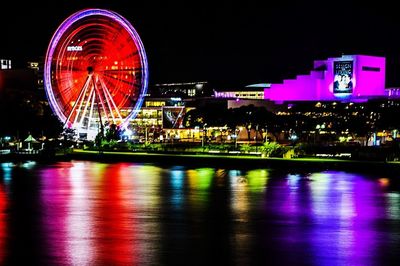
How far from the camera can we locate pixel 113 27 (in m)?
41.6

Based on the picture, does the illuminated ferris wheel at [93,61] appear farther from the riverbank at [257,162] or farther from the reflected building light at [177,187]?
the reflected building light at [177,187]

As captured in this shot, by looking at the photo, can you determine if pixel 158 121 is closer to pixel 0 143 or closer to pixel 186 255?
pixel 0 143

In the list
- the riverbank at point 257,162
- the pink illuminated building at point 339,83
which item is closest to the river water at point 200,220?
the riverbank at point 257,162

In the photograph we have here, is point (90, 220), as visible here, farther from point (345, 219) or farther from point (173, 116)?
point (173, 116)

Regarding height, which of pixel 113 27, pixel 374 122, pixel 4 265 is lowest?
pixel 4 265

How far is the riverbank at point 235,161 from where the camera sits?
31558mm

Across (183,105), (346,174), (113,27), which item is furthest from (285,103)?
(346,174)

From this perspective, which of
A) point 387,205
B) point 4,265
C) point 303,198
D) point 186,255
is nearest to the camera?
point 4,265

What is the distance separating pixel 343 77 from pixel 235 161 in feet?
166

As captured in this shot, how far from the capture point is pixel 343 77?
82.7m

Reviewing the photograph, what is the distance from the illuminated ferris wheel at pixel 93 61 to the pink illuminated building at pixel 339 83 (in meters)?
44.2

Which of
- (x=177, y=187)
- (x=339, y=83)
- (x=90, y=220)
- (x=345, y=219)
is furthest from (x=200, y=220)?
(x=339, y=83)

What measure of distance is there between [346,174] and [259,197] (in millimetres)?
10059

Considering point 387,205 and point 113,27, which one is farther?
point 113,27
